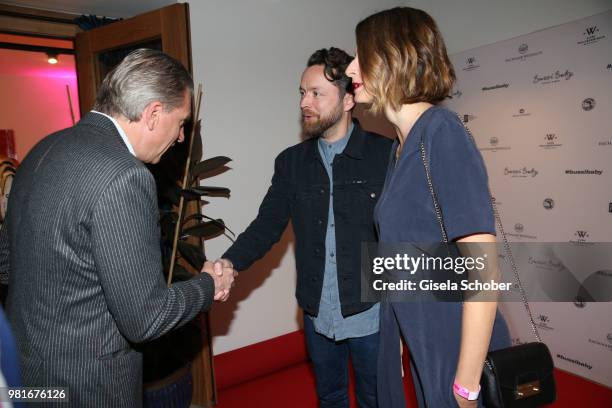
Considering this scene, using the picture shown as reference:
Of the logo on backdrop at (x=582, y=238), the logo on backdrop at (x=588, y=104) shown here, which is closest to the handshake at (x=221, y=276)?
the logo on backdrop at (x=582, y=238)

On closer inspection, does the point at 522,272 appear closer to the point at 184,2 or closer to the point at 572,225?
the point at 572,225

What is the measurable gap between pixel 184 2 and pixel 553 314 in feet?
10.9

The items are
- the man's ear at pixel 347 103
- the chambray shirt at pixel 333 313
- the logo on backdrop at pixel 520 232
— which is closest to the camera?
the chambray shirt at pixel 333 313

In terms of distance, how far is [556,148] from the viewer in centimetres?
319

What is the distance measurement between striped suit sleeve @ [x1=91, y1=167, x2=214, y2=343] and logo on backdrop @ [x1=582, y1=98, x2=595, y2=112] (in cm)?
290

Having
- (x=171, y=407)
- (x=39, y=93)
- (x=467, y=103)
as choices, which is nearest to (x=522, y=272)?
(x=467, y=103)

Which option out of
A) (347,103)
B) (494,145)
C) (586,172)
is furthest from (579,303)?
(347,103)

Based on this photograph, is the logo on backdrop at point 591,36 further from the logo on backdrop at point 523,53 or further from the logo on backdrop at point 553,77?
the logo on backdrop at point 523,53

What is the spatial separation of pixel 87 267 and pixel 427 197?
920 mm

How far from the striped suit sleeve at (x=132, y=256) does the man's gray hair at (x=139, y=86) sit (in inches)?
11.1

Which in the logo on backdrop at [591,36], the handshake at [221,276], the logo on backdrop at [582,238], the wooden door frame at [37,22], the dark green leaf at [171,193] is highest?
the wooden door frame at [37,22]

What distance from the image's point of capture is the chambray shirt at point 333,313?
6.63 feet

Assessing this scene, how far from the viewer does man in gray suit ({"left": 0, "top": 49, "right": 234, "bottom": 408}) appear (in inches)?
44.8

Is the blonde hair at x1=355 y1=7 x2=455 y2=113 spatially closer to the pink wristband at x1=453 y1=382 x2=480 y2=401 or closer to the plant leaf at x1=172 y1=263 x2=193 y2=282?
the pink wristband at x1=453 y1=382 x2=480 y2=401
